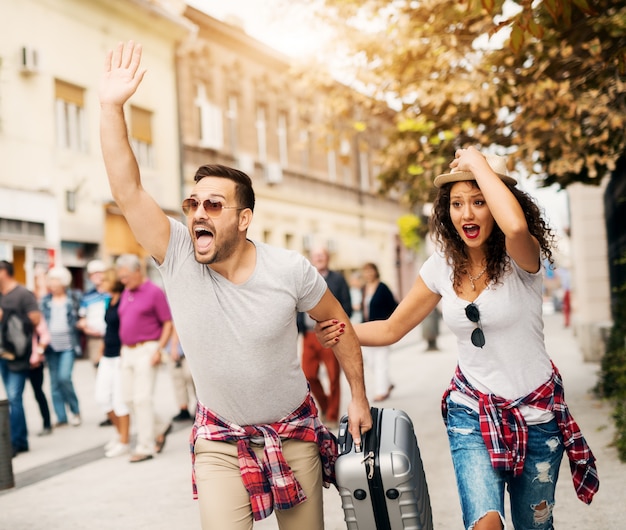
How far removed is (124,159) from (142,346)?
234 inches

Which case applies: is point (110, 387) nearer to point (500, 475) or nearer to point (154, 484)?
point (154, 484)

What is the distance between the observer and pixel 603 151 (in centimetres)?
1017

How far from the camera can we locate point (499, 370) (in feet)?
12.7

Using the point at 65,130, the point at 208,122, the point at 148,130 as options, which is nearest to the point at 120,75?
the point at 65,130

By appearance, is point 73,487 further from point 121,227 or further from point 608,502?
point 121,227

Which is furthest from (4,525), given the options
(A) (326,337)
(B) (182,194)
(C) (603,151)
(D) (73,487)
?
(B) (182,194)

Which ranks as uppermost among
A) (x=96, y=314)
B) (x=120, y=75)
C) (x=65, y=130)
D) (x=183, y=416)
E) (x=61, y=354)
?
(x=65, y=130)

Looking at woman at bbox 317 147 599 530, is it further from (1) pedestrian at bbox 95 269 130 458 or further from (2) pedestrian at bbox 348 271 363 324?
(2) pedestrian at bbox 348 271 363 324

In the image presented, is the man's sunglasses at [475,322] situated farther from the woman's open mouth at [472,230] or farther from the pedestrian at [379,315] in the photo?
the pedestrian at [379,315]

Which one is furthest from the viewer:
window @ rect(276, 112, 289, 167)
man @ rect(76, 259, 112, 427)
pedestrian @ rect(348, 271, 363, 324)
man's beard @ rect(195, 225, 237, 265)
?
window @ rect(276, 112, 289, 167)

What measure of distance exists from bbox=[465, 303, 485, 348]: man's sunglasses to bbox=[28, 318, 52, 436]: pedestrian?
7.87 metres

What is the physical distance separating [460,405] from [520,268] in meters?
0.57

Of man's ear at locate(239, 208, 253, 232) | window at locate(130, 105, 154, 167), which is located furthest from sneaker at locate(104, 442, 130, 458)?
window at locate(130, 105, 154, 167)

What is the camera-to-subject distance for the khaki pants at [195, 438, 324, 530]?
3.77 metres
